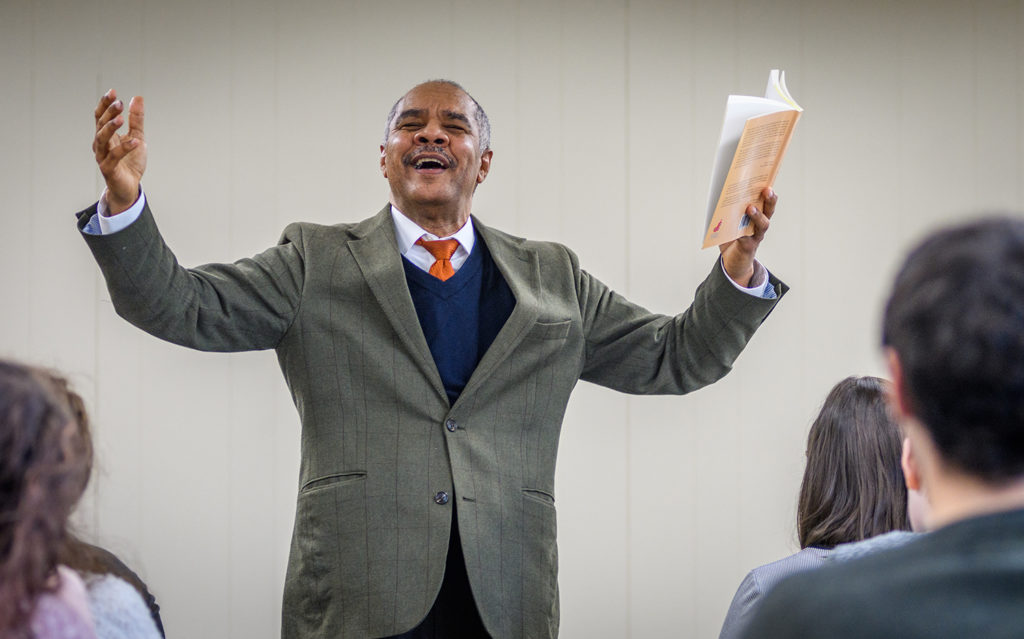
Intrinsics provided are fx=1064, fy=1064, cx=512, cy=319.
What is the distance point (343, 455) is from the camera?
188 cm

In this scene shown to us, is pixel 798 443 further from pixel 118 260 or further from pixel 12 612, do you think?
pixel 12 612

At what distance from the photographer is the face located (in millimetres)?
2084

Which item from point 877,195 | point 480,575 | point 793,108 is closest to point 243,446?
point 480,575

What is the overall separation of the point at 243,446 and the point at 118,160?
60.4 inches

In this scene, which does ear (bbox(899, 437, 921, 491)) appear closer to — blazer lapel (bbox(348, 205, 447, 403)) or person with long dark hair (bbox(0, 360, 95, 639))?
person with long dark hair (bbox(0, 360, 95, 639))

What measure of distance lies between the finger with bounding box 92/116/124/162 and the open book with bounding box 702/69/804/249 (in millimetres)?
943

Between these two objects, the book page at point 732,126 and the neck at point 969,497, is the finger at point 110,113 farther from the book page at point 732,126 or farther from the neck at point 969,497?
the neck at point 969,497

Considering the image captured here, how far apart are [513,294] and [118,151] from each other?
748 millimetres

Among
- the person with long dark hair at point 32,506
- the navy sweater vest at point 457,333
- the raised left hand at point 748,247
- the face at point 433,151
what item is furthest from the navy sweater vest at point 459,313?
the person with long dark hair at point 32,506

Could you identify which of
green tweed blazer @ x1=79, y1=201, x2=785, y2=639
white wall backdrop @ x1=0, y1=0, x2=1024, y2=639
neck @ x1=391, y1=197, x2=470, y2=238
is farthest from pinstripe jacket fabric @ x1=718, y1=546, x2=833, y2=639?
white wall backdrop @ x1=0, y1=0, x2=1024, y2=639

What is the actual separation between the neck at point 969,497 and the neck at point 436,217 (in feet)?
4.64

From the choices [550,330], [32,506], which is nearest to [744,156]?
[550,330]

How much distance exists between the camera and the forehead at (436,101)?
215 centimetres

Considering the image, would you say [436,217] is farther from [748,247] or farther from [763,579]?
[763,579]
